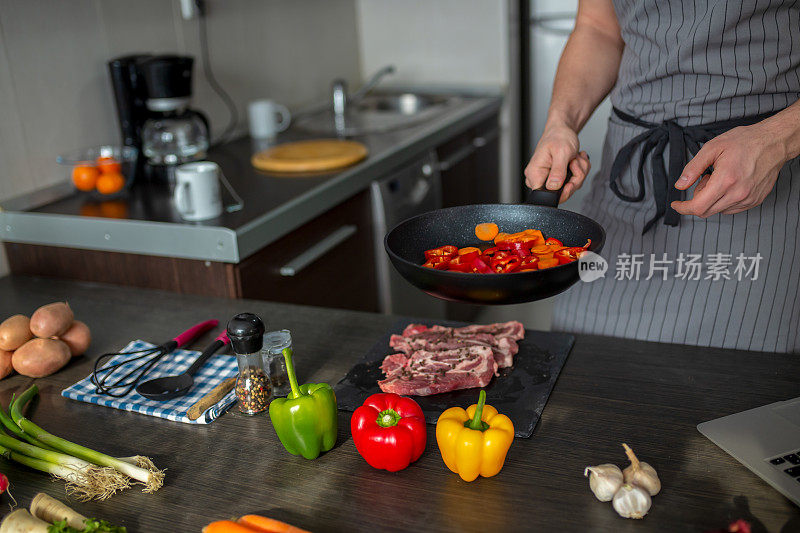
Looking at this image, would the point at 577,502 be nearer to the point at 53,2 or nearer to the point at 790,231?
the point at 790,231

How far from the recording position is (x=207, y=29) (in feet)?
7.70

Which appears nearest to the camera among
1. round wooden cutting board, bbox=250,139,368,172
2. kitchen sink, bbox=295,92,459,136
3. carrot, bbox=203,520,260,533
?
carrot, bbox=203,520,260,533

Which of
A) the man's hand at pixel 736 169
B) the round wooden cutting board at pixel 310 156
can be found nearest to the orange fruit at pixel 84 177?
the round wooden cutting board at pixel 310 156

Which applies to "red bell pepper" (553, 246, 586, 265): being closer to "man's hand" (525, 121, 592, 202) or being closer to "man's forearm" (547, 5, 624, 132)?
→ "man's hand" (525, 121, 592, 202)

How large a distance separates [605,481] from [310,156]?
148 cm

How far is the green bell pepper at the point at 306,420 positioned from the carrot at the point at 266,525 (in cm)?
12

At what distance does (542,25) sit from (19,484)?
2841mm

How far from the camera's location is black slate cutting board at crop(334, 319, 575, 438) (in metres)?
0.99

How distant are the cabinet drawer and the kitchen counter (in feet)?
0.17

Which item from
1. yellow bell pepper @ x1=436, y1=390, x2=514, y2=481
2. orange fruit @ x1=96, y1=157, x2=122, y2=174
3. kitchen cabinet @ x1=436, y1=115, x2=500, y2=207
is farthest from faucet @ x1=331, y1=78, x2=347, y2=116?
yellow bell pepper @ x1=436, y1=390, x2=514, y2=481

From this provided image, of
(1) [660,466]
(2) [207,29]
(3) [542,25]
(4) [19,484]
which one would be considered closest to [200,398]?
(4) [19,484]

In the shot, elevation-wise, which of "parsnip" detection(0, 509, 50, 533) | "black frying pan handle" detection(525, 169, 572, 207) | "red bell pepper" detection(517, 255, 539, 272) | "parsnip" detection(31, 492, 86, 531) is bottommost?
"parsnip" detection(31, 492, 86, 531)

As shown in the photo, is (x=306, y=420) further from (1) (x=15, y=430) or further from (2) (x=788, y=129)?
(2) (x=788, y=129)

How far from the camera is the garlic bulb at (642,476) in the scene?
0.80m
